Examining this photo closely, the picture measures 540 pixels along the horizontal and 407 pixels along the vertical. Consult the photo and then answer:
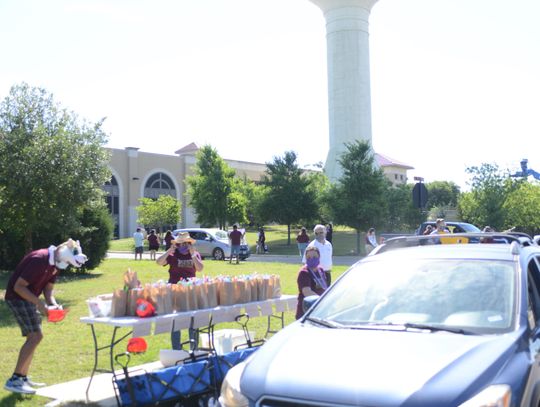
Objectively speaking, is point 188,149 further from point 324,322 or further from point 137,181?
point 324,322

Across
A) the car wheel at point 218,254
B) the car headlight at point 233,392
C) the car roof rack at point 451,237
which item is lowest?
the car wheel at point 218,254

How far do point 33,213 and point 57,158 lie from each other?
1725 millimetres

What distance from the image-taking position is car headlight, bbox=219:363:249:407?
141 inches

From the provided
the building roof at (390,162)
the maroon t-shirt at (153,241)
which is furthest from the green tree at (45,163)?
the building roof at (390,162)

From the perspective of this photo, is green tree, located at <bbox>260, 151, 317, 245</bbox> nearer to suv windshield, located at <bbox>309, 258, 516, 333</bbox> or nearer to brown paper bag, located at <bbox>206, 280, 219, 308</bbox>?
brown paper bag, located at <bbox>206, 280, 219, 308</bbox>

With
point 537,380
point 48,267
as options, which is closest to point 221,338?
point 48,267

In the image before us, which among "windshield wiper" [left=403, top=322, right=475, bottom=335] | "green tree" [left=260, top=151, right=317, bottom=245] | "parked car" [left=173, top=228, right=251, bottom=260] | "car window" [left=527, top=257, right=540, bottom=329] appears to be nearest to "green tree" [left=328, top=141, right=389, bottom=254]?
"green tree" [left=260, top=151, right=317, bottom=245]

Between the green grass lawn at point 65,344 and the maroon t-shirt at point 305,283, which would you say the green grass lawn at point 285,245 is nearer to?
the green grass lawn at point 65,344

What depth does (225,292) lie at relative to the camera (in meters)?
7.16

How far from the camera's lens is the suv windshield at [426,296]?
3.87 m

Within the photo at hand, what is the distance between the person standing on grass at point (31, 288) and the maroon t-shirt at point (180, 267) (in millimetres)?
2089

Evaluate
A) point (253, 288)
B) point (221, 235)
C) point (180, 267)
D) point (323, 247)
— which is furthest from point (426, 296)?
point (221, 235)

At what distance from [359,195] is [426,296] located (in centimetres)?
3307

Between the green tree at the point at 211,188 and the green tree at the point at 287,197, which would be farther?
the green tree at the point at 211,188
